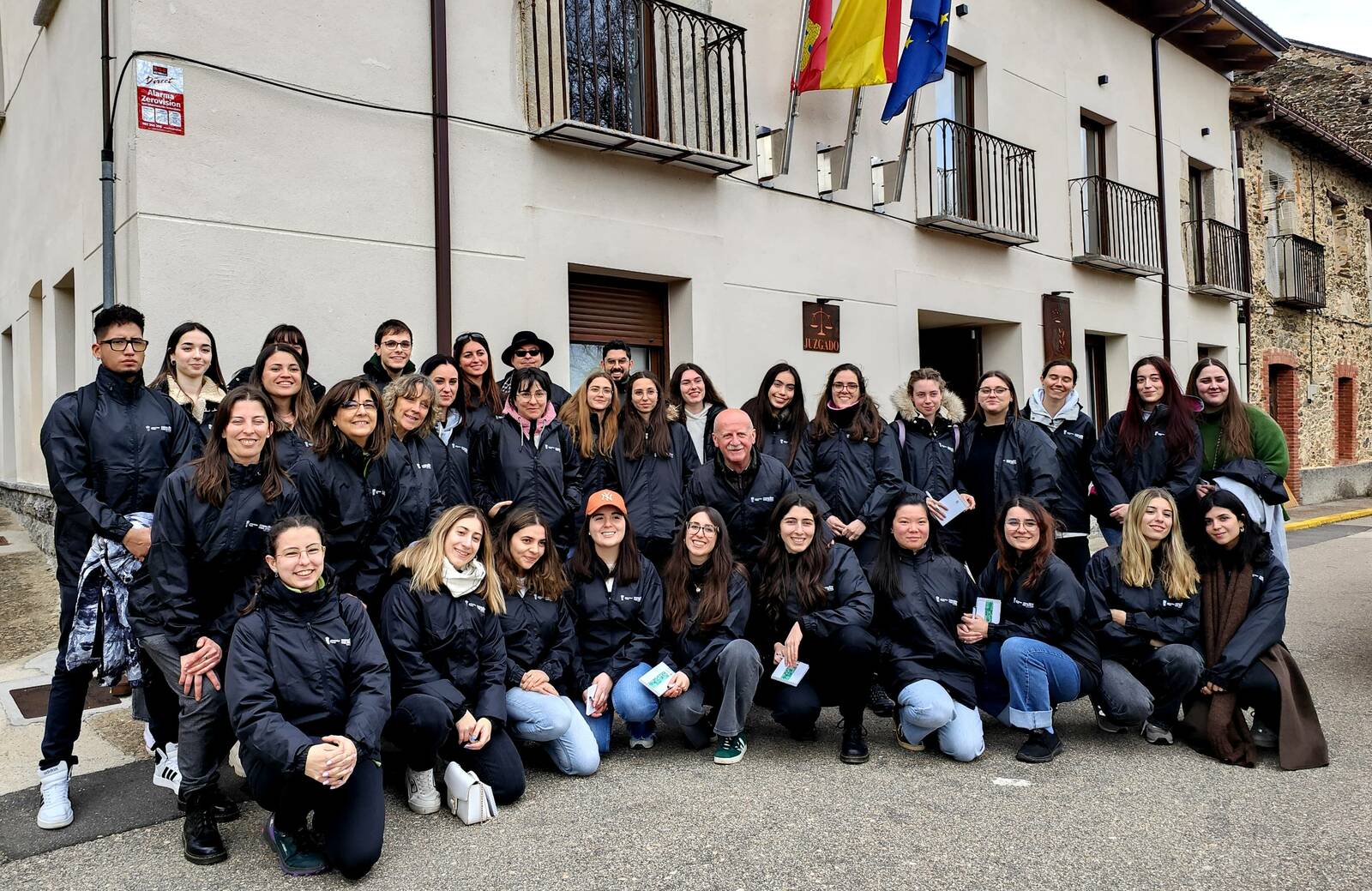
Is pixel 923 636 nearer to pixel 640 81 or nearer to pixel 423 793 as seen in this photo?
pixel 423 793

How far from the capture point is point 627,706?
438 centimetres

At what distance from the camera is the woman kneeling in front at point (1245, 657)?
421cm

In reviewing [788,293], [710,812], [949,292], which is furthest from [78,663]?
[949,292]

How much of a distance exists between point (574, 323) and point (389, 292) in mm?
1631

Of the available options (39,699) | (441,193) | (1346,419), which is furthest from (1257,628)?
(1346,419)

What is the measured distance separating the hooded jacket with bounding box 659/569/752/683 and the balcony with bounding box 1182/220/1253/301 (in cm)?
1180

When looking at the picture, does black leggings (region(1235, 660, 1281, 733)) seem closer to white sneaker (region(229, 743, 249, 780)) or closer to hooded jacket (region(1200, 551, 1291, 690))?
hooded jacket (region(1200, 551, 1291, 690))

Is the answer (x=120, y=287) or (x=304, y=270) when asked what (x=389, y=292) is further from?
(x=120, y=287)

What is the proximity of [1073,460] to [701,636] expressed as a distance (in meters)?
2.52

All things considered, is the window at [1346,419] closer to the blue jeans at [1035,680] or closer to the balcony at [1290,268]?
the balcony at [1290,268]

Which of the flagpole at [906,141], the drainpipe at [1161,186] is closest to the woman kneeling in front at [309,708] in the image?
the flagpole at [906,141]

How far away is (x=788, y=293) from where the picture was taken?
875 centimetres

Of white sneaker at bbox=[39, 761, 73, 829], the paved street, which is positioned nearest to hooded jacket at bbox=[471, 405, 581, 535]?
the paved street

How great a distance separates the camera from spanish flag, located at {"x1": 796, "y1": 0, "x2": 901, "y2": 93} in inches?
325
